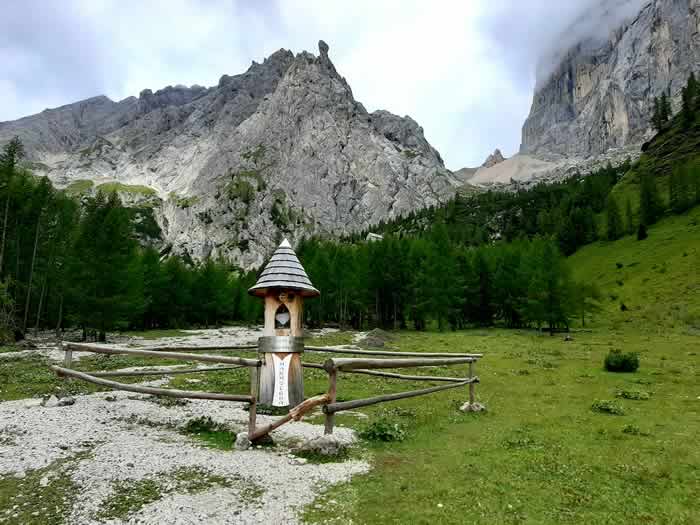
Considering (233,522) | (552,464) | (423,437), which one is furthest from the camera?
(423,437)

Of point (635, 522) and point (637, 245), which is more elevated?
point (637, 245)

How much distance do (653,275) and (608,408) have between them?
260ft

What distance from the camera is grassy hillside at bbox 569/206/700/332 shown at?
61125 millimetres

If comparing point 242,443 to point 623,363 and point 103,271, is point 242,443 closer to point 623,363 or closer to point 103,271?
point 623,363

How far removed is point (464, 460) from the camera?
10797 millimetres

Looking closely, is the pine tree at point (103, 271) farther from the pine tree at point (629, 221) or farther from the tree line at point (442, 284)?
the pine tree at point (629, 221)

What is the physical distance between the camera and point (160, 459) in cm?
1029

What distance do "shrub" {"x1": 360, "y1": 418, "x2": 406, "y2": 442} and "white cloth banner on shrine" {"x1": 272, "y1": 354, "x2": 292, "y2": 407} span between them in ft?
13.5

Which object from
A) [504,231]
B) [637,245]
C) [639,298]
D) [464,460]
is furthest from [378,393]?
[504,231]

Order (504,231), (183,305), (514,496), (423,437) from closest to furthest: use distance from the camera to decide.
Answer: (514,496) → (423,437) → (183,305) → (504,231)

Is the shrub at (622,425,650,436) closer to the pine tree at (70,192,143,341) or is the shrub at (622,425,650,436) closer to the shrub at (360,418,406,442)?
the shrub at (360,418,406,442)

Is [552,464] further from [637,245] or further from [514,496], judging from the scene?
[637,245]

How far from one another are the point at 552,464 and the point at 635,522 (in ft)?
9.86

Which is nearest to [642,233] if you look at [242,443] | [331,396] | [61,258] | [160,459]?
[331,396]
